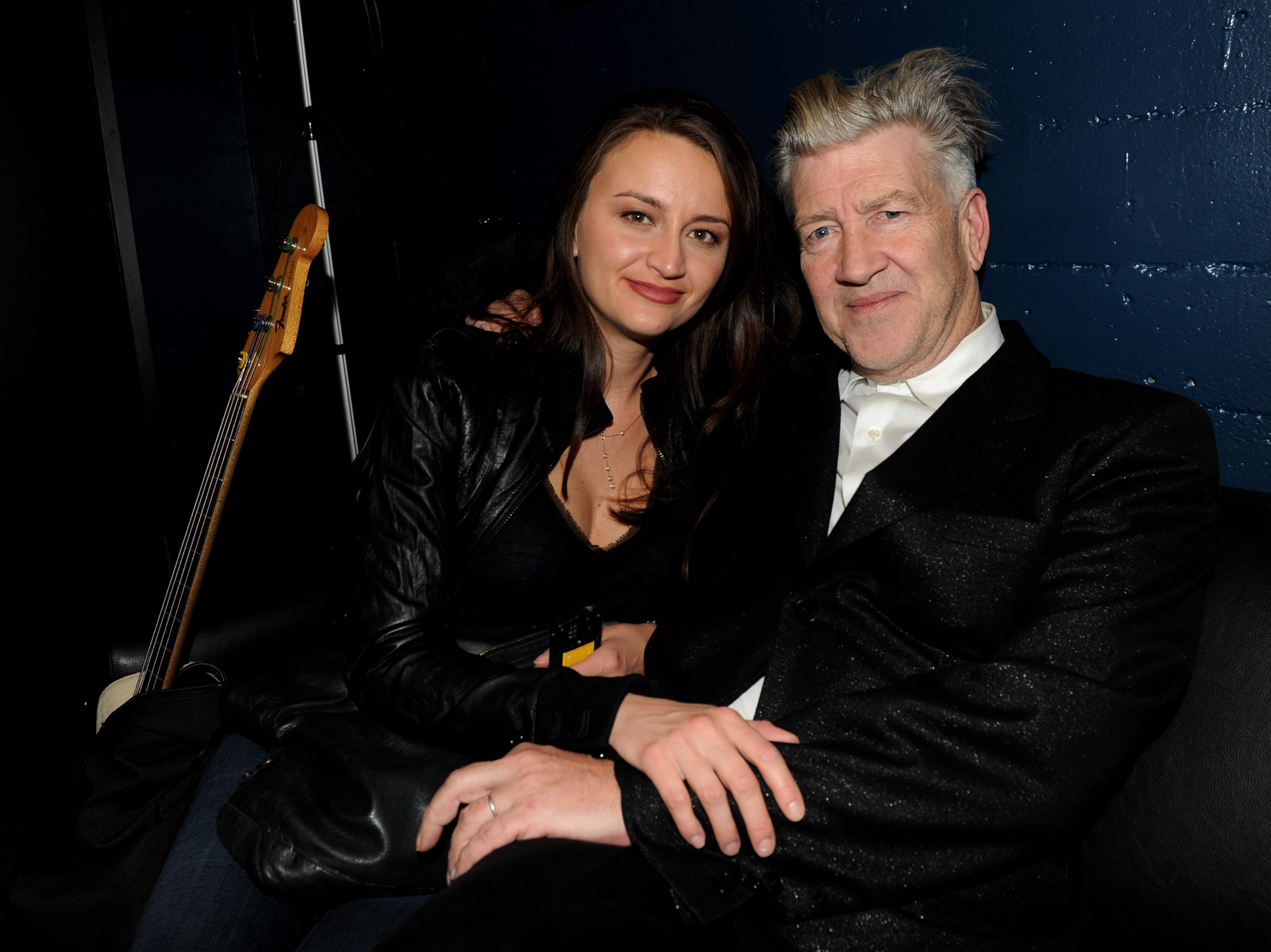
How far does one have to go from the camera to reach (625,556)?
5.37 ft

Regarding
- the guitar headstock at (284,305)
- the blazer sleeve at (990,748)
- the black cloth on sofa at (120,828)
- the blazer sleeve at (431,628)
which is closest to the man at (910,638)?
the blazer sleeve at (990,748)

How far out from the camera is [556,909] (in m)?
0.93

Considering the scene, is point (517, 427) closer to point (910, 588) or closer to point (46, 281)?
point (910, 588)

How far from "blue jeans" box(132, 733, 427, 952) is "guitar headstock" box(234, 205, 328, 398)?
97cm

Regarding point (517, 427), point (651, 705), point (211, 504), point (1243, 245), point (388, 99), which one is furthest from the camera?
point (388, 99)

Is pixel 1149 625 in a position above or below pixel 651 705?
above

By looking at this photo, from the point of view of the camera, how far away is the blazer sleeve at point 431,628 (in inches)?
49.1

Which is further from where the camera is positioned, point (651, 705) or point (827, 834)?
point (651, 705)

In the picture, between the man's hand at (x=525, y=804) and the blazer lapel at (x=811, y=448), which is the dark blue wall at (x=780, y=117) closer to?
the blazer lapel at (x=811, y=448)

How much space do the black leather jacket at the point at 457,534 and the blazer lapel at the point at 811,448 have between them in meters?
0.37

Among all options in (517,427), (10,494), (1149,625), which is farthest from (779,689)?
(10,494)

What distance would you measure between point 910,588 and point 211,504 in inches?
60.6

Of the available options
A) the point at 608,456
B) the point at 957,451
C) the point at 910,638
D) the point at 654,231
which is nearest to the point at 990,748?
the point at 910,638

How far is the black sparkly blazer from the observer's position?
99 cm
